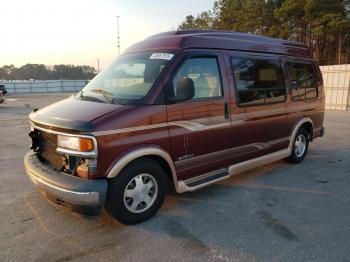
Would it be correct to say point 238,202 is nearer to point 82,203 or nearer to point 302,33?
point 82,203

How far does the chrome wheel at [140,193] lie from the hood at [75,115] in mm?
859

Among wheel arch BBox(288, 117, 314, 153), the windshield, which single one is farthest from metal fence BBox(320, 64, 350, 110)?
the windshield

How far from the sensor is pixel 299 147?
6.59 meters

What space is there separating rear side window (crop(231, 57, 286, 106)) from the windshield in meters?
1.31

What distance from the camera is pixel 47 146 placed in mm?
3967

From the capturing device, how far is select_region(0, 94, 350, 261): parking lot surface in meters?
3.24

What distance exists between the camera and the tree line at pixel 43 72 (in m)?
75.8

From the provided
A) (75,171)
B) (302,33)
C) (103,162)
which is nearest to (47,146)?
(75,171)

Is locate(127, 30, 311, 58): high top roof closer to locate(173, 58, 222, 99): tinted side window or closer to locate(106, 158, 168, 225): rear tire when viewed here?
locate(173, 58, 222, 99): tinted side window

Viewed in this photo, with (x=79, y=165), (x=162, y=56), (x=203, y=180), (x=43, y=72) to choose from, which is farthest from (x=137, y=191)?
(x=43, y=72)

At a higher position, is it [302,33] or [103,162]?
[302,33]

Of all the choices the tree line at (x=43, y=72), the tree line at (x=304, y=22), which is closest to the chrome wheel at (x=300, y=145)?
the tree line at (x=304, y=22)

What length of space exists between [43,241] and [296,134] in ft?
16.2

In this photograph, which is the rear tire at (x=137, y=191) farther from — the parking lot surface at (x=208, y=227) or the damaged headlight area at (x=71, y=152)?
the damaged headlight area at (x=71, y=152)
